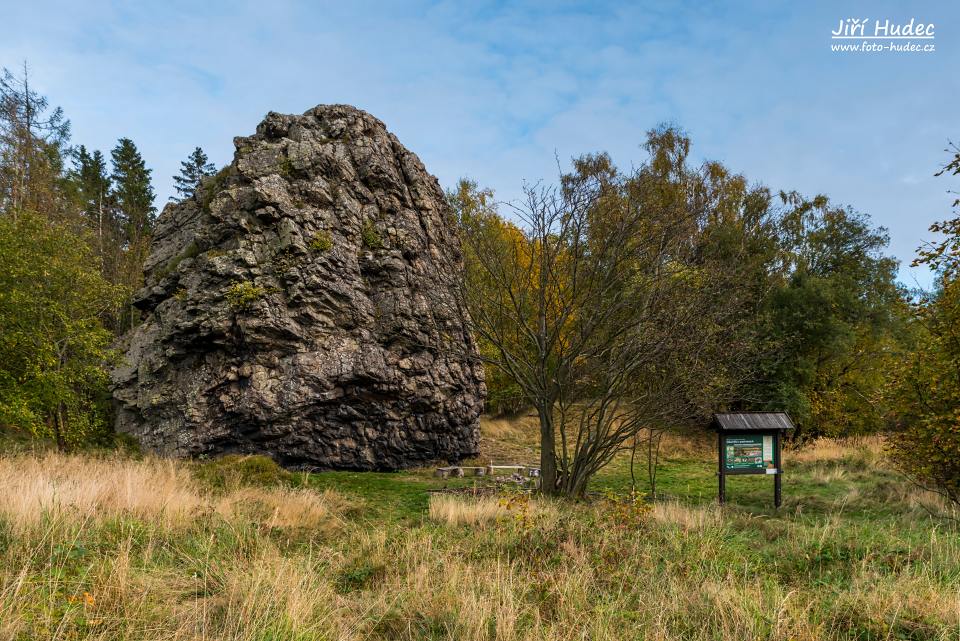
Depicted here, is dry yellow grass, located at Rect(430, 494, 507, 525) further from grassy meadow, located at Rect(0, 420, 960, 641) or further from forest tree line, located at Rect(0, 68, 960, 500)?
forest tree line, located at Rect(0, 68, 960, 500)

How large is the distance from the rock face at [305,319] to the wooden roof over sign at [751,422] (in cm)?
755

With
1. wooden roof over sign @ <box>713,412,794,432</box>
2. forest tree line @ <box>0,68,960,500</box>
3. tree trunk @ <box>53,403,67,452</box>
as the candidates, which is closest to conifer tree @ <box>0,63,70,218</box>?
forest tree line @ <box>0,68,960,500</box>

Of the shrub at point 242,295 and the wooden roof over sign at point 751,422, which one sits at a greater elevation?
the shrub at point 242,295

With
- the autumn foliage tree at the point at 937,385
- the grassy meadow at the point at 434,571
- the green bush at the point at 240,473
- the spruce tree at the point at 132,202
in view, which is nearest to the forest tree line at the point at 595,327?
the autumn foliage tree at the point at 937,385

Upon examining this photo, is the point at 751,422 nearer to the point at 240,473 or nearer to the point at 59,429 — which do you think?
the point at 240,473

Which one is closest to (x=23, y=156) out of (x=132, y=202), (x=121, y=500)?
(x=132, y=202)

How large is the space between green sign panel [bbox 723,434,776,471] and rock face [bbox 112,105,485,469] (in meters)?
7.90

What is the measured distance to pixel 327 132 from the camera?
19.8 m

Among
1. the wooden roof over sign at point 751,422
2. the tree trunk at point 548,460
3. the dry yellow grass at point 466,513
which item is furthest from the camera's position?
the wooden roof over sign at point 751,422

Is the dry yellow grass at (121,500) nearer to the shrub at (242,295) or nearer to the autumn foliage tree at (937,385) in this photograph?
the shrub at (242,295)

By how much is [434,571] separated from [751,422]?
28.1ft

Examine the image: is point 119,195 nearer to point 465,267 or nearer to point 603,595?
point 465,267

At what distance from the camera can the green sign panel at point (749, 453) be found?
36.0 feet

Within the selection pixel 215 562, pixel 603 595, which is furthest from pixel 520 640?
pixel 215 562
